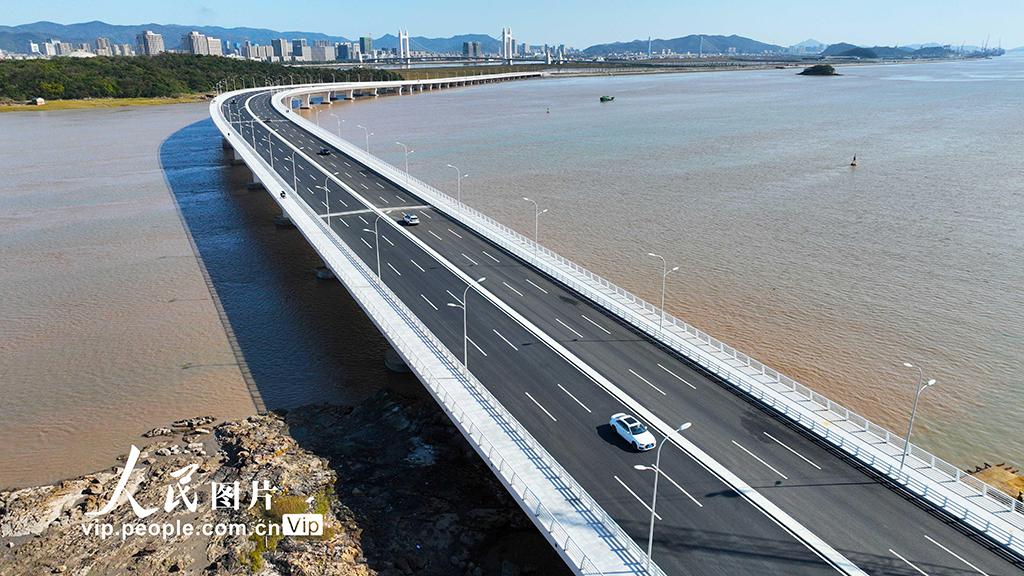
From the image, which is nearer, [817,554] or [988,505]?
[817,554]

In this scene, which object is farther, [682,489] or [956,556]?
[682,489]

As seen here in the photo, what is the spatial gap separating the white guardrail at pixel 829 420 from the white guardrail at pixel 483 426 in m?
9.62

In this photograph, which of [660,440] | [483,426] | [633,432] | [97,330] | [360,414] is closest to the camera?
[633,432]

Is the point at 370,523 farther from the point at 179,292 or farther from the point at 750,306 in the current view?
the point at 179,292

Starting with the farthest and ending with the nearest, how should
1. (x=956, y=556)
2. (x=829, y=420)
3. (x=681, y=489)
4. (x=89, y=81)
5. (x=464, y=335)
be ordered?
(x=89, y=81) → (x=464, y=335) → (x=829, y=420) → (x=681, y=489) → (x=956, y=556)

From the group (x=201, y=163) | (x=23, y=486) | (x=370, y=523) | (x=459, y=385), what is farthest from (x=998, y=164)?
(x=201, y=163)

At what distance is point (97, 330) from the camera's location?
4181cm

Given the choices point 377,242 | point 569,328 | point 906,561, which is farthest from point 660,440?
point 377,242

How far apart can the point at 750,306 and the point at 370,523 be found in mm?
28719

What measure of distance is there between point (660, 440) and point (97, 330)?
3650 centimetres

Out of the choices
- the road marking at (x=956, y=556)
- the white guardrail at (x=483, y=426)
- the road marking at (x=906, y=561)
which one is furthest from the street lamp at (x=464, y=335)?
the road marking at (x=956, y=556)

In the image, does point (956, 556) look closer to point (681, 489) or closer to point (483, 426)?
point (681, 489)

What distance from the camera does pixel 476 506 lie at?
79.8ft

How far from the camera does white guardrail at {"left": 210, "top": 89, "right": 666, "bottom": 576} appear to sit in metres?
18.4
